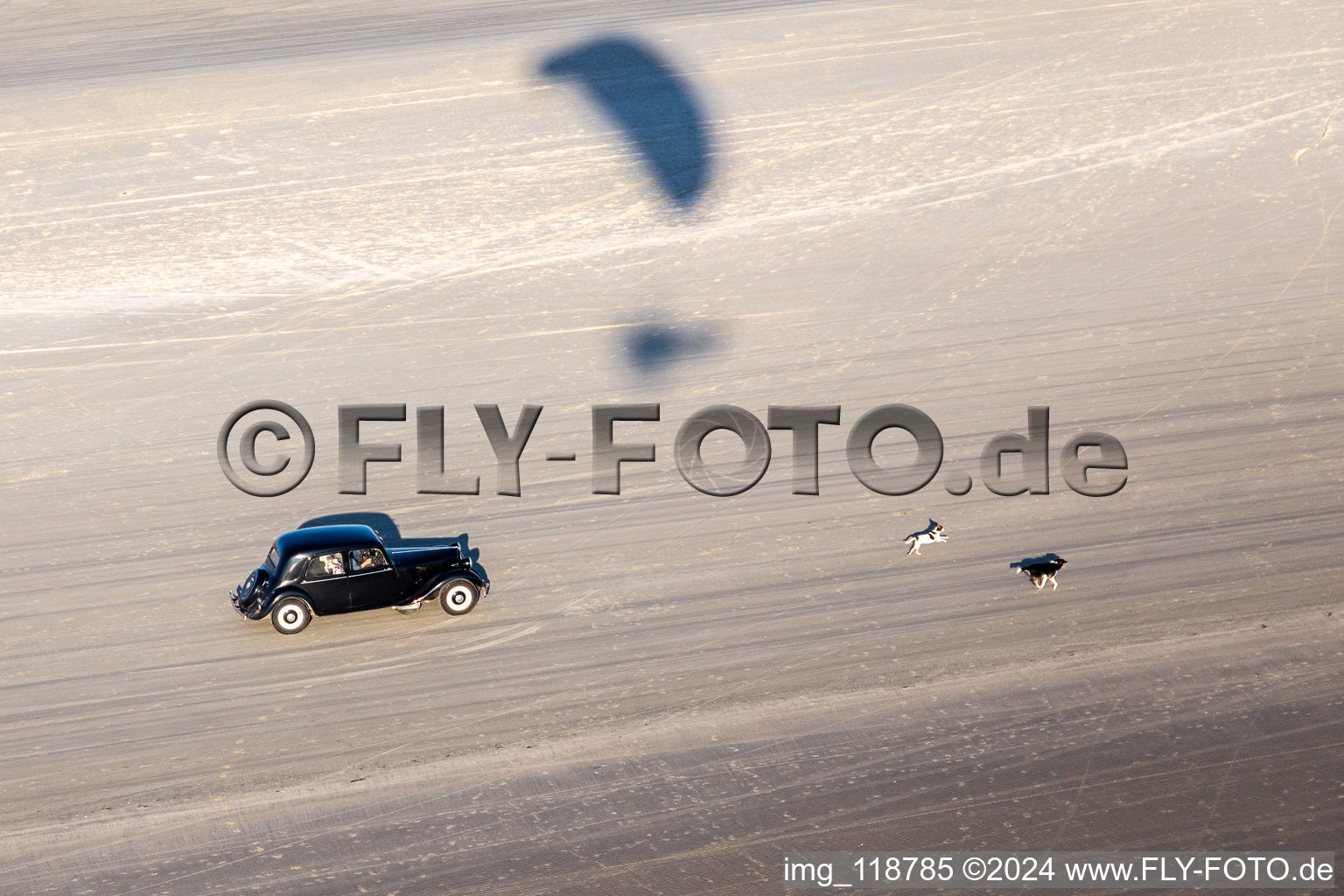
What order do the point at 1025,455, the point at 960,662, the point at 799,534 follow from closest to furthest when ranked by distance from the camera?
the point at 960,662 < the point at 799,534 < the point at 1025,455

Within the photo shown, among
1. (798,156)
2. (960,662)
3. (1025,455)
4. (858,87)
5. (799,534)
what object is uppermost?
(858,87)

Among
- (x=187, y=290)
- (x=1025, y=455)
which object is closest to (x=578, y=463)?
(x=1025, y=455)

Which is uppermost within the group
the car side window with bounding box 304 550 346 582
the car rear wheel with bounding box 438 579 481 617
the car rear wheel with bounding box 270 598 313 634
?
the car side window with bounding box 304 550 346 582

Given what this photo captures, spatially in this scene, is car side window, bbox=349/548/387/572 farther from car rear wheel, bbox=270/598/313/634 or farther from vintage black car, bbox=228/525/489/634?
car rear wheel, bbox=270/598/313/634

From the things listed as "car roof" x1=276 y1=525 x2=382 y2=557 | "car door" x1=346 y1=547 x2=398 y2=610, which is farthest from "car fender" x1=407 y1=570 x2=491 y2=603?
"car roof" x1=276 y1=525 x2=382 y2=557

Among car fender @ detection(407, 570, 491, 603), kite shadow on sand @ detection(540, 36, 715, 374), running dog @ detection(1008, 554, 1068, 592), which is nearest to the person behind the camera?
car fender @ detection(407, 570, 491, 603)

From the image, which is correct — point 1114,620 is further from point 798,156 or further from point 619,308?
point 798,156
